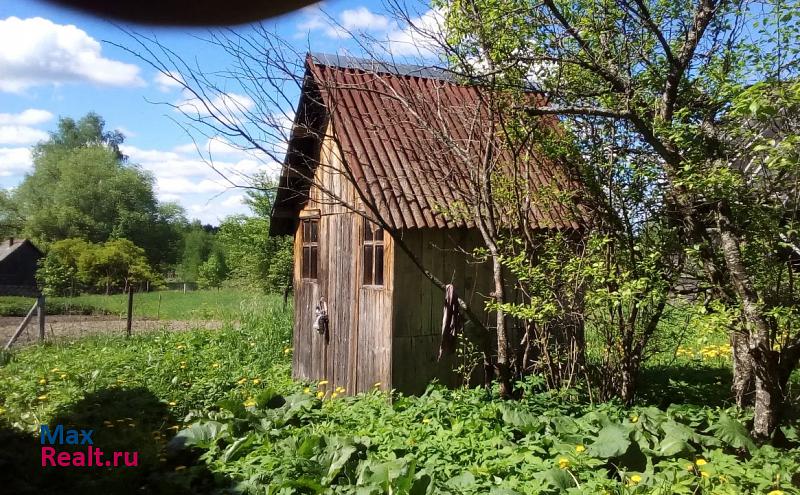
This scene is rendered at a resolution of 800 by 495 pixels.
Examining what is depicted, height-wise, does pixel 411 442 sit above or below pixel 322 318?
below

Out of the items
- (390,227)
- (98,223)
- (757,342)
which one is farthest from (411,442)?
(98,223)

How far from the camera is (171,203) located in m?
61.7

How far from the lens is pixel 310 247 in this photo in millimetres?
10125

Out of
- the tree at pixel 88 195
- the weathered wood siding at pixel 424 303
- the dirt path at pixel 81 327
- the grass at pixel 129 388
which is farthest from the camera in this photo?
the tree at pixel 88 195

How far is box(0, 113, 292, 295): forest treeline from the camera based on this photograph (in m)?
35.8

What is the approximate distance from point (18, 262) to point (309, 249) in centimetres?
3840

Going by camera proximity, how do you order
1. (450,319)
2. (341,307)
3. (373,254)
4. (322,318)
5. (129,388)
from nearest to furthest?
(450,319), (373,254), (129,388), (341,307), (322,318)

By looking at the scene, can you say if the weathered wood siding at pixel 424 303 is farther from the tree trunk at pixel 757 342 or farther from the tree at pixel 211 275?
the tree at pixel 211 275

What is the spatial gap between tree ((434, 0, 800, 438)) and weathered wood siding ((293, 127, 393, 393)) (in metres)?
2.50

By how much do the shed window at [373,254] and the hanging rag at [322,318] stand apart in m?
1.30

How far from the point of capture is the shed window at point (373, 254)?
7.68 m

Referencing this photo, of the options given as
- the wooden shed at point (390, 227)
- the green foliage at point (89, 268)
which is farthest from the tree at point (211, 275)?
the wooden shed at point (390, 227)

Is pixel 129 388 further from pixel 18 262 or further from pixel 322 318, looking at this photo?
pixel 18 262

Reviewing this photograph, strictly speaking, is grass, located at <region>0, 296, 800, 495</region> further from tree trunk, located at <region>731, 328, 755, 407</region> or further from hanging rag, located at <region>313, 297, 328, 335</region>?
hanging rag, located at <region>313, 297, 328, 335</region>
